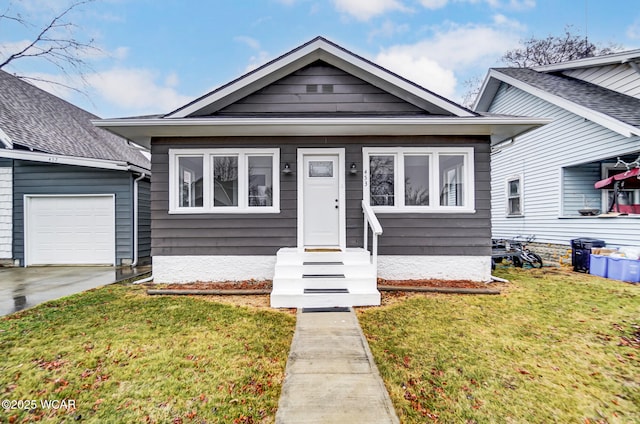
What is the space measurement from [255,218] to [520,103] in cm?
951

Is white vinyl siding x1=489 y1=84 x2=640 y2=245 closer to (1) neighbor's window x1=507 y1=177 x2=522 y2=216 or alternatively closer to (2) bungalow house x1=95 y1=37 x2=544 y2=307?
(1) neighbor's window x1=507 y1=177 x2=522 y2=216

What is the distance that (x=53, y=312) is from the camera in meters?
4.22

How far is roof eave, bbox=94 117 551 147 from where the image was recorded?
532 centimetres

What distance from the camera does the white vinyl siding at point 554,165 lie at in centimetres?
692

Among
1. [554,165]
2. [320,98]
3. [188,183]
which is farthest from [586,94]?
[188,183]

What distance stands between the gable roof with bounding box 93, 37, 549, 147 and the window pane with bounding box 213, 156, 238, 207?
55 cm

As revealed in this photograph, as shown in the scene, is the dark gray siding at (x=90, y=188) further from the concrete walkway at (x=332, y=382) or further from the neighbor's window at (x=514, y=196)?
the neighbor's window at (x=514, y=196)

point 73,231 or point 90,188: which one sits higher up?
point 90,188

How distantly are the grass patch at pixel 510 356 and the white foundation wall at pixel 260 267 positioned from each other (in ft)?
3.37

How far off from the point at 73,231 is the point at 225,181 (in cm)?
546

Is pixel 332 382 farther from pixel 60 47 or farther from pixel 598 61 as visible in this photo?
pixel 598 61

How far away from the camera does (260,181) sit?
6.02 meters

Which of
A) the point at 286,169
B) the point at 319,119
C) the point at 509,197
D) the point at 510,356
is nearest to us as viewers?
the point at 510,356

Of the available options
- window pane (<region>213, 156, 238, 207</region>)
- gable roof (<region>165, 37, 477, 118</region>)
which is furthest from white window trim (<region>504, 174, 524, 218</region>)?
window pane (<region>213, 156, 238, 207</region>)
